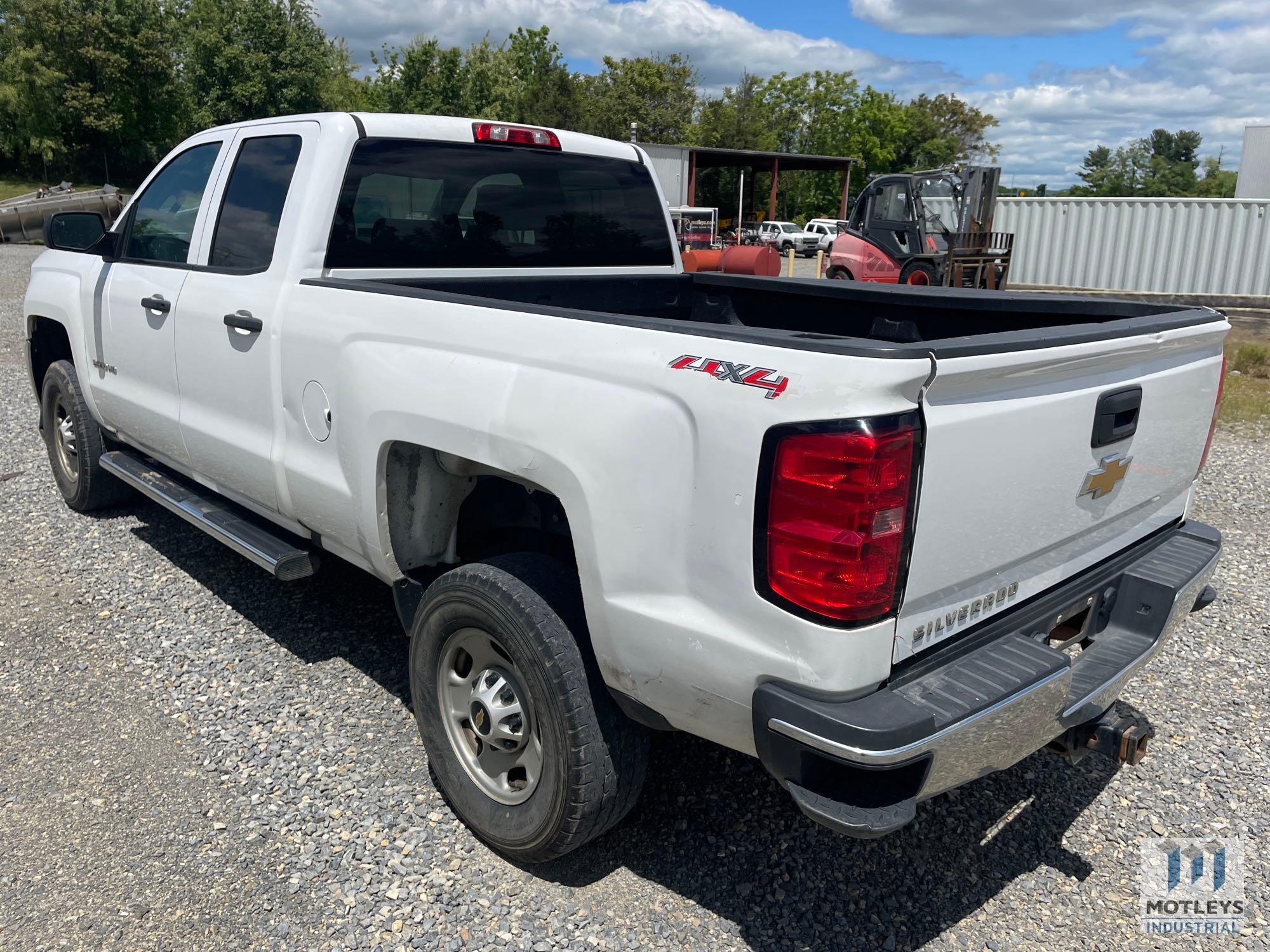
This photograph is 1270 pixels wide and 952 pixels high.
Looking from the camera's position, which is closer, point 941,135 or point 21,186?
point 21,186

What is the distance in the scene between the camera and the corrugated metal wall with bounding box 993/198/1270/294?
18922mm

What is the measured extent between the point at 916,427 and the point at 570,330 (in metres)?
0.92

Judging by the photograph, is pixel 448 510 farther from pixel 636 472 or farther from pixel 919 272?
pixel 919 272

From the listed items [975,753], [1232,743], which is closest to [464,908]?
[975,753]

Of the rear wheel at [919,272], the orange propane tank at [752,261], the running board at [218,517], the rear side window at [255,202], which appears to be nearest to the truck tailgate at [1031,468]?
the running board at [218,517]

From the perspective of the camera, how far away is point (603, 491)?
2.36 meters

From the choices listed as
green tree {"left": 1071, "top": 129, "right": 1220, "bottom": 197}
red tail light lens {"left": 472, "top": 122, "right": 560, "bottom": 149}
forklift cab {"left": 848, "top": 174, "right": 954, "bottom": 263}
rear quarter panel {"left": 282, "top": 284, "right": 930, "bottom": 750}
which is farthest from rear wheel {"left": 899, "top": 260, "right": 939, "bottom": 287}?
green tree {"left": 1071, "top": 129, "right": 1220, "bottom": 197}

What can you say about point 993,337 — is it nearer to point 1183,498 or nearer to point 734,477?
point 734,477

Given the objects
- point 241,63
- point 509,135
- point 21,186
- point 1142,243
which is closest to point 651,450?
point 509,135

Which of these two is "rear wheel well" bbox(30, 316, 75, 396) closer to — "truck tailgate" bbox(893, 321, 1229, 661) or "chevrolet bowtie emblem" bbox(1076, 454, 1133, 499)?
"truck tailgate" bbox(893, 321, 1229, 661)

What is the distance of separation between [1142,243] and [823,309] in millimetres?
18791

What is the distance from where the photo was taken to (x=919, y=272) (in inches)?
614

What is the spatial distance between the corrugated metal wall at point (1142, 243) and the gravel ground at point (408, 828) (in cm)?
1772

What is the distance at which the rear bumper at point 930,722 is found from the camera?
2.05m
